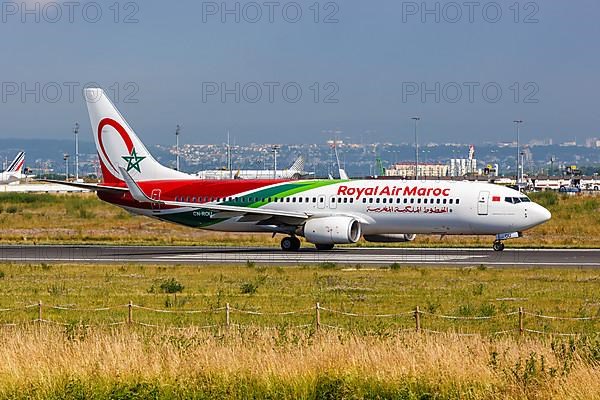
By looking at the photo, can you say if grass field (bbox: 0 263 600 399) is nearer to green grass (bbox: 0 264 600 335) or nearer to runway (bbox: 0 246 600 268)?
green grass (bbox: 0 264 600 335)

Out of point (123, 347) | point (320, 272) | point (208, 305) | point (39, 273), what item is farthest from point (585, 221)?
point (123, 347)

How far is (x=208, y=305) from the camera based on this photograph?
108ft

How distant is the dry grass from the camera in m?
19.4

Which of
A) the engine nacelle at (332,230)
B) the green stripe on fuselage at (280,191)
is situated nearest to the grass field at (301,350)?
the engine nacelle at (332,230)

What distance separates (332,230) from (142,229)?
998 inches

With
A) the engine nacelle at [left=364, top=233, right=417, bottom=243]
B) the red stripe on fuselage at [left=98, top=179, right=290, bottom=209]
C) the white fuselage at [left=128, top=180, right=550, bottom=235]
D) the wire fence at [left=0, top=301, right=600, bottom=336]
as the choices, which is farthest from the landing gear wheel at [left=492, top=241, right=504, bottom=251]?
the wire fence at [left=0, top=301, right=600, bottom=336]

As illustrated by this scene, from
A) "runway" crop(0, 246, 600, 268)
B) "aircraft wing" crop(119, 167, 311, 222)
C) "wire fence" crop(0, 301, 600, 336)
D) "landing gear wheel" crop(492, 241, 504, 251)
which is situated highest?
"aircraft wing" crop(119, 167, 311, 222)

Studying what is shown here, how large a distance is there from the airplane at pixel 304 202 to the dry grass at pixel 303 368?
103ft

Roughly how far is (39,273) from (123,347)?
22.6m

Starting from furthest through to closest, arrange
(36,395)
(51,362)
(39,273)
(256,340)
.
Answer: (39,273), (256,340), (51,362), (36,395)

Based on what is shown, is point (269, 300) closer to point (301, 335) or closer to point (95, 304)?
point (95, 304)

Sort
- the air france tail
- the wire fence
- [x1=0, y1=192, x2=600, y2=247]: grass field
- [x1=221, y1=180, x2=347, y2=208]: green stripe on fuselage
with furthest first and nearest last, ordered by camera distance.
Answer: [x1=0, y1=192, x2=600, y2=247]: grass field
the air france tail
[x1=221, y1=180, x2=347, y2=208]: green stripe on fuselage
the wire fence

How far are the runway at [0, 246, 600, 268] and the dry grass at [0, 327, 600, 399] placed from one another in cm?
2631

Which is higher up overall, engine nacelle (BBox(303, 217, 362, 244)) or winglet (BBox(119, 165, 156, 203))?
winglet (BBox(119, 165, 156, 203))
